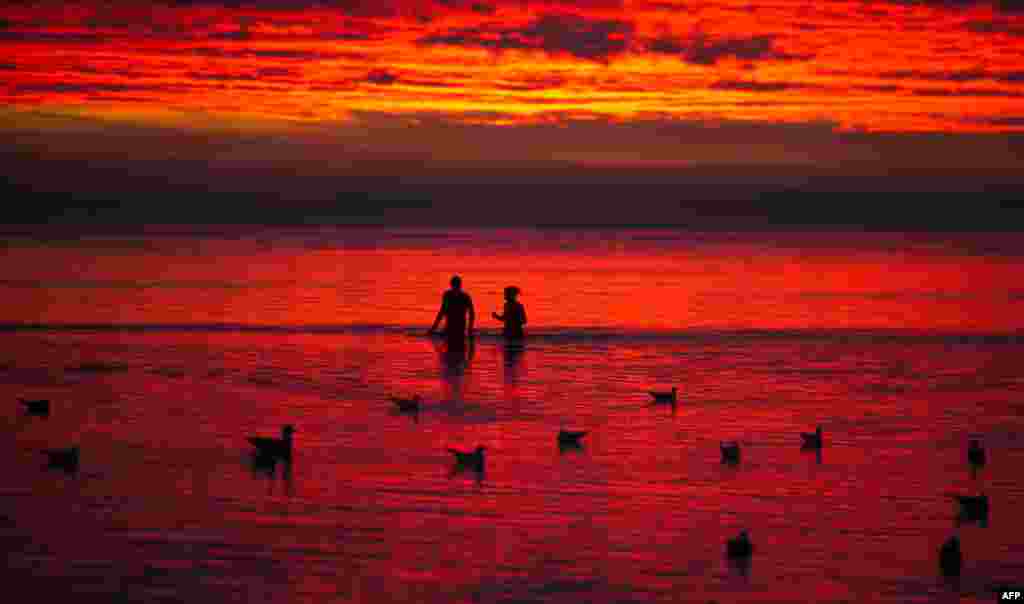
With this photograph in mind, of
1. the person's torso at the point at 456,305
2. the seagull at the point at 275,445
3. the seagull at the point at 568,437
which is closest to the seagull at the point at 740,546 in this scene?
the seagull at the point at 568,437

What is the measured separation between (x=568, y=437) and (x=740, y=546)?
5.60m

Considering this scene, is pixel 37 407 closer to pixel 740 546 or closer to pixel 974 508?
pixel 740 546

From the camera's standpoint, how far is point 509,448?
20.5m

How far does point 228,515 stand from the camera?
1658cm

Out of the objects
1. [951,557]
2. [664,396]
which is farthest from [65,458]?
[951,557]

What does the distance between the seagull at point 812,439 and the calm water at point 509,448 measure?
40cm

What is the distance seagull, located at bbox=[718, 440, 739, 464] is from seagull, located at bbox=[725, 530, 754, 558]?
435cm

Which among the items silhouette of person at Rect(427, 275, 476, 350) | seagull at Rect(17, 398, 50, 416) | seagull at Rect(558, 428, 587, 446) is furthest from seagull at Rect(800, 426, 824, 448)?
silhouette of person at Rect(427, 275, 476, 350)

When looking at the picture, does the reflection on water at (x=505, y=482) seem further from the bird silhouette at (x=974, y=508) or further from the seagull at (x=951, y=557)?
the seagull at (x=951, y=557)

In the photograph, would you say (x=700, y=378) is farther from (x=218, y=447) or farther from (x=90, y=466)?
(x=90, y=466)

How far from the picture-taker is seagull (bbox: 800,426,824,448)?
2034cm

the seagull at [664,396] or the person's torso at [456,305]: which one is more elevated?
the person's torso at [456,305]

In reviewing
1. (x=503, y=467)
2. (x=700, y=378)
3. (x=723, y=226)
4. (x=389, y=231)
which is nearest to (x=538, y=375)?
(x=700, y=378)

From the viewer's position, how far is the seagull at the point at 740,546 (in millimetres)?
15000
